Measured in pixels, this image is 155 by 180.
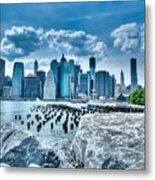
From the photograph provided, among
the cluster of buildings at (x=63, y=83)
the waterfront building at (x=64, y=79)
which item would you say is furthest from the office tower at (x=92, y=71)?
the waterfront building at (x=64, y=79)

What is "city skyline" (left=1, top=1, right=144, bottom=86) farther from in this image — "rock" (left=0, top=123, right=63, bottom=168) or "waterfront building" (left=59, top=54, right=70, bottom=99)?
"rock" (left=0, top=123, right=63, bottom=168)

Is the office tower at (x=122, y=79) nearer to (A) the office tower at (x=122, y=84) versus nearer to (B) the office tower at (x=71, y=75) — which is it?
(A) the office tower at (x=122, y=84)

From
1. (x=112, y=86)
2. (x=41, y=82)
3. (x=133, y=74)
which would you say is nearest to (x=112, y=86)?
(x=112, y=86)

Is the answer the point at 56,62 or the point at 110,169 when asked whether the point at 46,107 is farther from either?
the point at 110,169

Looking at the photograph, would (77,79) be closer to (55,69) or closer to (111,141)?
(55,69)

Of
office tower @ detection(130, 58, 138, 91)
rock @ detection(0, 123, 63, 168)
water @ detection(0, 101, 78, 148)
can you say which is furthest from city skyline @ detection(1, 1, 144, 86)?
rock @ detection(0, 123, 63, 168)

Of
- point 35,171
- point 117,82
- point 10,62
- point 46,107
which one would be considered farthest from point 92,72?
point 35,171
